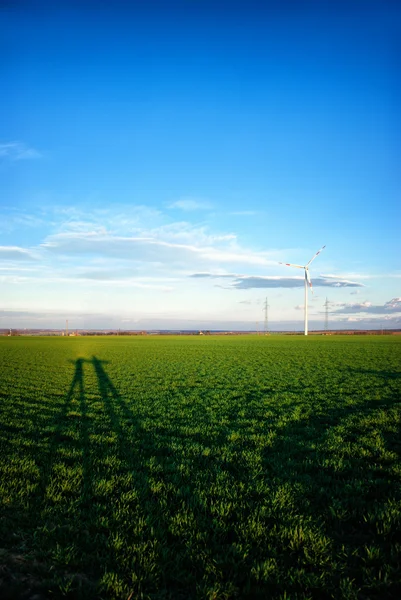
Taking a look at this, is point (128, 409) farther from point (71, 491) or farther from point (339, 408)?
point (339, 408)

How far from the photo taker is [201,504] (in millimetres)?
6160

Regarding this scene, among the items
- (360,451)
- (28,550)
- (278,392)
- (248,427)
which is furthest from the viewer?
(278,392)

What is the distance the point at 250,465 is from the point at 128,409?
25.0 ft

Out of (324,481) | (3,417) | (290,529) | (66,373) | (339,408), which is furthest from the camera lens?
(66,373)

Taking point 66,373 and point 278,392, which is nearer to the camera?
point 278,392

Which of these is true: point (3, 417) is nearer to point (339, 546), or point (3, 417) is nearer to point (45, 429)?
point (45, 429)

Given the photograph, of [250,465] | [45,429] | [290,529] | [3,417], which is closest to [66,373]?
[3,417]

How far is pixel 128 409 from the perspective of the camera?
14.4 meters

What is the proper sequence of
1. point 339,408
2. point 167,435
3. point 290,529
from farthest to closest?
point 339,408 → point 167,435 → point 290,529

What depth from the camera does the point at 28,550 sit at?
4961 mm

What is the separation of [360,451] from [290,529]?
454 centimetres

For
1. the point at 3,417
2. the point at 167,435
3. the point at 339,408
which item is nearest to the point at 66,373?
the point at 3,417

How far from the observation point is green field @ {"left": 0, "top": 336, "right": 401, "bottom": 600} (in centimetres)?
443

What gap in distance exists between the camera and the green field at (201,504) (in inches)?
174
